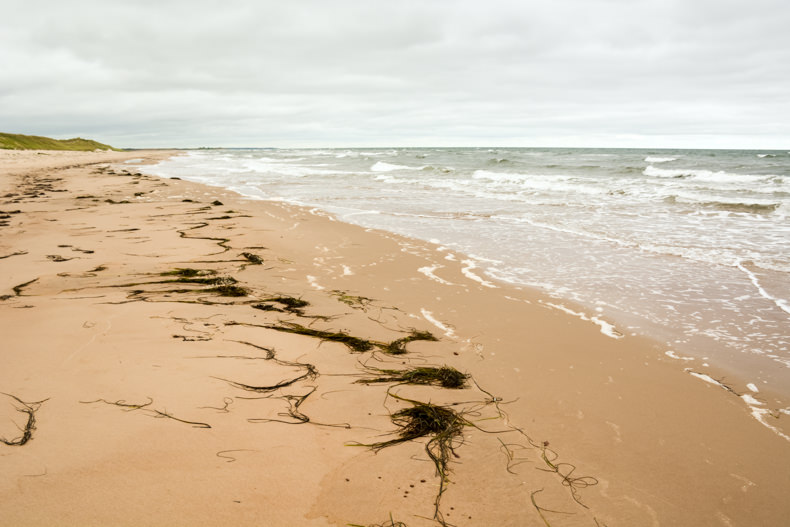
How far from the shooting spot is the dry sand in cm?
203

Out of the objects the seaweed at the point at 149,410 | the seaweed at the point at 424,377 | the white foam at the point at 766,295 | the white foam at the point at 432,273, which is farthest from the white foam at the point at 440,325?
the white foam at the point at 766,295

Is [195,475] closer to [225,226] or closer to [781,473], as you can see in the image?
[781,473]

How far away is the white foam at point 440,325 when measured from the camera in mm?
4183

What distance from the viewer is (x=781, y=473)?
2445mm

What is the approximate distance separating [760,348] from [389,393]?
3449mm

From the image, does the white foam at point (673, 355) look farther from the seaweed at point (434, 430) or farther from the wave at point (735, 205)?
the wave at point (735, 205)

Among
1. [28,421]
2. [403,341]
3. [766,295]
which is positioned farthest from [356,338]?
[766,295]

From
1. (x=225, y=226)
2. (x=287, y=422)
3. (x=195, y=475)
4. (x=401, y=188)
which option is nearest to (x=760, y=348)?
(x=287, y=422)

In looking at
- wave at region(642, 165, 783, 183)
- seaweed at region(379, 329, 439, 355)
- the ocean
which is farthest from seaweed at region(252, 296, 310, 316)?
wave at region(642, 165, 783, 183)

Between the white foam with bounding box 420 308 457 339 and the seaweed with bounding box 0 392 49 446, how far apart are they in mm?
2968

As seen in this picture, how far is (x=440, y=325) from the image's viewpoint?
14.4ft

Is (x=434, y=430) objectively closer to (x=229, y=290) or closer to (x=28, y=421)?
(x=28, y=421)

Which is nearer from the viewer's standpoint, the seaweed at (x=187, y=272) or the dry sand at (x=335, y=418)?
the dry sand at (x=335, y=418)

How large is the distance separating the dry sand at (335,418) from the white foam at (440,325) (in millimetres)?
24
